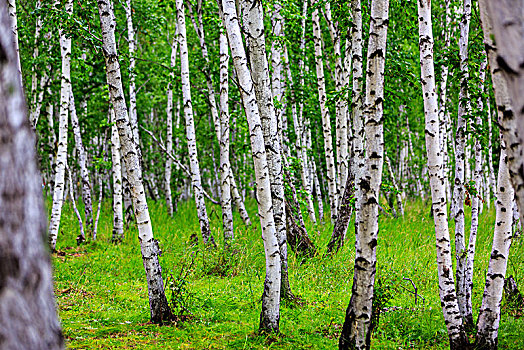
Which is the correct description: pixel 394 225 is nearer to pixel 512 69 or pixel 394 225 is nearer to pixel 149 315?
pixel 149 315

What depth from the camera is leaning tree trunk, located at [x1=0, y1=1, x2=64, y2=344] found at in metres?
1.37

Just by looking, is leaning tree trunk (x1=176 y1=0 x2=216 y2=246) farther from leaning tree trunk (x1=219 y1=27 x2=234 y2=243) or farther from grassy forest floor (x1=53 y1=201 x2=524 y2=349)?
grassy forest floor (x1=53 y1=201 x2=524 y2=349)

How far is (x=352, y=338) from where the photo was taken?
442 centimetres

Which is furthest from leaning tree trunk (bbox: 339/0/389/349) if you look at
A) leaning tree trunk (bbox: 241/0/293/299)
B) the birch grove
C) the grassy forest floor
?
leaning tree trunk (bbox: 241/0/293/299)

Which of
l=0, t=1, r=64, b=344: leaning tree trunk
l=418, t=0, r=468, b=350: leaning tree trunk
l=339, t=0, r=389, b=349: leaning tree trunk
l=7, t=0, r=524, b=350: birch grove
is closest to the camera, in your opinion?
l=0, t=1, r=64, b=344: leaning tree trunk

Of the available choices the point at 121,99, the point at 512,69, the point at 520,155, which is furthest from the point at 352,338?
the point at 121,99

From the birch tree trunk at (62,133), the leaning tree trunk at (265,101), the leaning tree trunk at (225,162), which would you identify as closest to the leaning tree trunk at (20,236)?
the leaning tree trunk at (265,101)

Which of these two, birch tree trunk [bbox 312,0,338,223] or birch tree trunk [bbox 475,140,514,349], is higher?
birch tree trunk [bbox 312,0,338,223]

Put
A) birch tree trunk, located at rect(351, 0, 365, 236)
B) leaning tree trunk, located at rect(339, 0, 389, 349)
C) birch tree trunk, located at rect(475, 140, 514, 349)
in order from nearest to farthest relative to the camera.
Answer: leaning tree trunk, located at rect(339, 0, 389, 349) → birch tree trunk, located at rect(475, 140, 514, 349) → birch tree trunk, located at rect(351, 0, 365, 236)

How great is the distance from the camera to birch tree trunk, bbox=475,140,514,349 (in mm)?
4879

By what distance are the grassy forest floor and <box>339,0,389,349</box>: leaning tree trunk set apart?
651 millimetres

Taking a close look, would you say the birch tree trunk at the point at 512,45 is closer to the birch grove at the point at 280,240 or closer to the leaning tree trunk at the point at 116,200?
the birch grove at the point at 280,240

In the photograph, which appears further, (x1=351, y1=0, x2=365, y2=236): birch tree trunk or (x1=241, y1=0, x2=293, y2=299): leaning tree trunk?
(x1=351, y1=0, x2=365, y2=236): birch tree trunk

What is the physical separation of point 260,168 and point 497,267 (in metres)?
2.83
